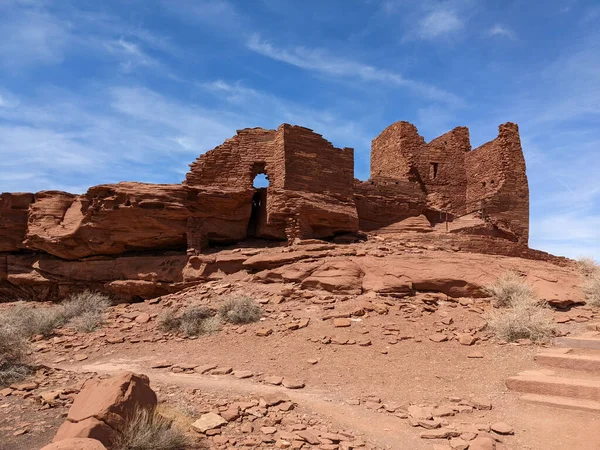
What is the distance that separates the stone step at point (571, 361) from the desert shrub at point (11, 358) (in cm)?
842

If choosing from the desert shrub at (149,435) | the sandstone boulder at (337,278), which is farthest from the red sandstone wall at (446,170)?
the desert shrub at (149,435)

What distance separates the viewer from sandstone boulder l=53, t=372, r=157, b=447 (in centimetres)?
409

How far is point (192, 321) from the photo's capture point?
10625 millimetres

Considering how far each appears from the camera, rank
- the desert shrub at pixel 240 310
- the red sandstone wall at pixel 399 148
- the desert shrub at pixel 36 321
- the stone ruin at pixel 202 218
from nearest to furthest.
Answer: the desert shrub at pixel 240 310, the desert shrub at pixel 36 321, the stone ruin at pixel 202 218, the red sandstone wall at pixel 399 148

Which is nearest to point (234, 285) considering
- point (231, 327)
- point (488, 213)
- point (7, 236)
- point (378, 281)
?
point (231, 327)

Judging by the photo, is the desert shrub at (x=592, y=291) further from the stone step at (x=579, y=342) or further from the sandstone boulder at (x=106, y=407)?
the sandstone boulder at (x=106, y=407)

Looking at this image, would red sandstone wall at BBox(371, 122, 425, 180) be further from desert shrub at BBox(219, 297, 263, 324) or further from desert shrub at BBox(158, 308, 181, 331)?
desert shrub at BBox(158, 308, 181, 331)

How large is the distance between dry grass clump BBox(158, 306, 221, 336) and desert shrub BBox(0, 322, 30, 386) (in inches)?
133

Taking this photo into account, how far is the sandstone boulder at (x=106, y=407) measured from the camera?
13.4 ft

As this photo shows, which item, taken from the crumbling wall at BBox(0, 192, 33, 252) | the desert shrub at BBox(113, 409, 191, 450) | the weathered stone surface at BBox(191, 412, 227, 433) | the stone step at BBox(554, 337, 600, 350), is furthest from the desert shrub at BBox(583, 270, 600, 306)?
the crumbling wall at BBox(0, 192, 33, 252)

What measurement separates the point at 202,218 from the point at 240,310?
195 inches

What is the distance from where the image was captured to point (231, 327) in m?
10.3

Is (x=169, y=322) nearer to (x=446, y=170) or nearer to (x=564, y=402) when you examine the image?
(x=564, y=402)

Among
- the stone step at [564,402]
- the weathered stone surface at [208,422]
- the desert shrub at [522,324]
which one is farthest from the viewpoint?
the desert shrub at [522,324]
